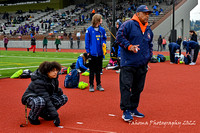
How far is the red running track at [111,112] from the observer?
4.09 metres

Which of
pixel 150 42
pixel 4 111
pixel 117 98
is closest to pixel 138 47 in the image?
pixel 150 42

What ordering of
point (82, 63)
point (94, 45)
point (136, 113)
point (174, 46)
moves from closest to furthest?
point (136, 113), point (94, 45), point (82, 63), point (174, 46)

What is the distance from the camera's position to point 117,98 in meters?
6.33

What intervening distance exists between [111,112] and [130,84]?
0.91 m

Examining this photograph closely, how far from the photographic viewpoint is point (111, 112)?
16.6 feet

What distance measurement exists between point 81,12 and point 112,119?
156ft

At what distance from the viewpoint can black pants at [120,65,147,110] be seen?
4387 mm

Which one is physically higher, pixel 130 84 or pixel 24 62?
pixel 130 84

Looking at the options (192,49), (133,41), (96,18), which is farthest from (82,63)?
(192,49)

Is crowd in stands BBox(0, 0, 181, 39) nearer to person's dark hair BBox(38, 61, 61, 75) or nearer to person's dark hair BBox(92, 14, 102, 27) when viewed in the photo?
person's dark hair BBox(92, 14, 102, 27)

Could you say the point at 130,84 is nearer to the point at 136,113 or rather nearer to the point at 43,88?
the point at 136,113

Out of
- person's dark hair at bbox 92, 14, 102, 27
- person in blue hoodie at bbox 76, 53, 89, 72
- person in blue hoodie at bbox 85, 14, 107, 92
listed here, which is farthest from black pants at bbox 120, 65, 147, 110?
person in blue hoodie at bbox 76, 53, 89, 72

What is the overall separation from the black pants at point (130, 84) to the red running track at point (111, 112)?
310 mm

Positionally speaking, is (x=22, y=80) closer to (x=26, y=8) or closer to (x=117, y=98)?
(x=117, y=98)
